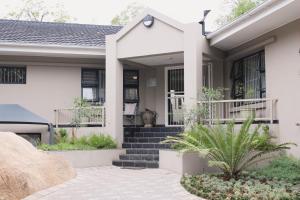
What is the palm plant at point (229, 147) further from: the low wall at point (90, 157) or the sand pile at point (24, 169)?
the low wall at point (90, 157)

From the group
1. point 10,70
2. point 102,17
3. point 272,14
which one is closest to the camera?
point 272,14

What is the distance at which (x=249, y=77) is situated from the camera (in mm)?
13812

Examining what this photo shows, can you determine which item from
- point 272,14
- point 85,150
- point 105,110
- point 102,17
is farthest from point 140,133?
point 102,17

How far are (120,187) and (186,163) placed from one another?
8.34 ft

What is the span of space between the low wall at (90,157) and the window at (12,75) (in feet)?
14.5

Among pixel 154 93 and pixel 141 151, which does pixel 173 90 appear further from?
pixel 141 151

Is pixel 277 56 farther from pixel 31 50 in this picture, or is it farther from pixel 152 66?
pixel 31 50

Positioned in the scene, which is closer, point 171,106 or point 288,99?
point 288,99

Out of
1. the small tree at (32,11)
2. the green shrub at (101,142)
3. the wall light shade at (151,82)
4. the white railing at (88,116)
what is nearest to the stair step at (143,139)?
the green shrub at (101,142)

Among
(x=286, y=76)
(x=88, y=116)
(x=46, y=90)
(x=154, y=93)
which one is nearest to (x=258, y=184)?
(x=286, y=76)

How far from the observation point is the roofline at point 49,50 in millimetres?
14703

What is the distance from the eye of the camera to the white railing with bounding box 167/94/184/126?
1532 centimetres

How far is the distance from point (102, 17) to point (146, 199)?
131ft

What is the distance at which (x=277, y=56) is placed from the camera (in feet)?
38.8
